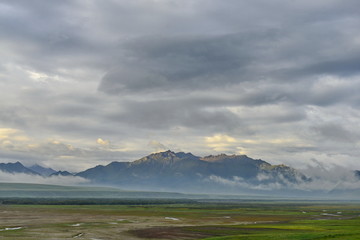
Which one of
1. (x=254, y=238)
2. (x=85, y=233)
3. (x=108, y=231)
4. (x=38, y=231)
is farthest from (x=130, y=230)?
(x=254, y=238)

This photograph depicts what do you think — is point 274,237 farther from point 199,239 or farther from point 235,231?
point 235,231

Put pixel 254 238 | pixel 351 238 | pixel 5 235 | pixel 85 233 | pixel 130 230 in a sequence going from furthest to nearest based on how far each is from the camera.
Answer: pixel 130 230 → pixel 85 233 → pixel 5 235 → pixel 254 238 → pixel 351 238

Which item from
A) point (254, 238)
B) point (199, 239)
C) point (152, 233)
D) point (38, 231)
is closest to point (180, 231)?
Answer: point (152, 233)

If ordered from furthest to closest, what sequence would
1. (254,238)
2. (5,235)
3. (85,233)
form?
(85,233), (5,235), (254,238)

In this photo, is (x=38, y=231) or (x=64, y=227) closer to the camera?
(x=38, y=231)

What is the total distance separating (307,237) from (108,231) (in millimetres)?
50604

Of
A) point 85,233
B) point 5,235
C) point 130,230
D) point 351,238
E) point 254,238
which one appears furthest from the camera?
point 130,230

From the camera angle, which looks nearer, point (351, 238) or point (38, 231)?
point (351, 238)

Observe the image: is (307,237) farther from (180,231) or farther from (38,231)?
(38,231)

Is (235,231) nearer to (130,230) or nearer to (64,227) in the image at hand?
(130,230)

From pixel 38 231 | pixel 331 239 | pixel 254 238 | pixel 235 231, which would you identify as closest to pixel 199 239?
pixel 254 238

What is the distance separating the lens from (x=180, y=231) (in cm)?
11188

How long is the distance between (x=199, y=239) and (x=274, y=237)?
16078 mm

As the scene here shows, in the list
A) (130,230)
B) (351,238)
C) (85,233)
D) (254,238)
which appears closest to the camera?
(351,238)
